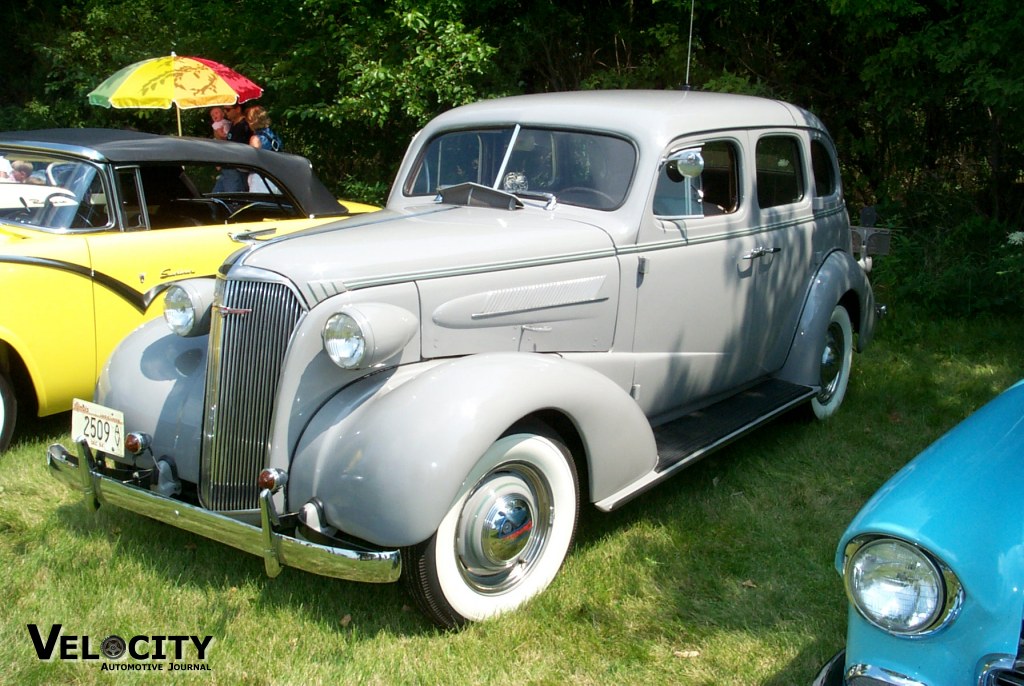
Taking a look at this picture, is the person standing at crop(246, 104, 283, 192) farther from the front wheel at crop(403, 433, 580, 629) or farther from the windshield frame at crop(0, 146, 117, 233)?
the front wheel at crop(403, 433, 580, 629)

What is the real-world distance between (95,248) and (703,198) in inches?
122

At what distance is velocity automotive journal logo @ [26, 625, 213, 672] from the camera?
3.00m

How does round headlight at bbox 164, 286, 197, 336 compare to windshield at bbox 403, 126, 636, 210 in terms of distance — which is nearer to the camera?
round headlight at bbox 164, 286, 197, 336

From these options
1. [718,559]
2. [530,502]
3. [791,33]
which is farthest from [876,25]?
[530,502]

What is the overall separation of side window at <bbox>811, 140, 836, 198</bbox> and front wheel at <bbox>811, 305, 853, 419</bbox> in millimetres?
685

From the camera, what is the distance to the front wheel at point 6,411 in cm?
451

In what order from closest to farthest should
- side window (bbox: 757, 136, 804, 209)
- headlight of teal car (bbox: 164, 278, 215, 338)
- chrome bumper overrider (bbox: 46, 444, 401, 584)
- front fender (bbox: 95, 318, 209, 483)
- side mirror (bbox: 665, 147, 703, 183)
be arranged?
chrome bumper overrider (bbox: 46, 444, 401, 584) < front fender (bbox: 95, 318, 209, 483) < headlight of teal car (bbox: 164, 278, 215, 338) < side mirror (bbox: 665, 147, 703, 183) < side window (bbox: 757, 136, 804, 209)

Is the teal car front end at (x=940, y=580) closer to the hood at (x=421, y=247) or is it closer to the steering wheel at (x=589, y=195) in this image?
the hood at (x=421, y=247)

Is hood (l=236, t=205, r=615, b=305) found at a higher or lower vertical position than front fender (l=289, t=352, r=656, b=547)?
higher

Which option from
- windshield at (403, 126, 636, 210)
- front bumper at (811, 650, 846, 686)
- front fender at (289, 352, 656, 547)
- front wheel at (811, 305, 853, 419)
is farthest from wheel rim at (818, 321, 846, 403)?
front bumper at (811, 650, 846, 686)

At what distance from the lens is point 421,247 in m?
3.45

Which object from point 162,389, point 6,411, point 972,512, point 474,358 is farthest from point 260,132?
point 972,512

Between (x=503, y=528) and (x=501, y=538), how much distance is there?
0.04 metres

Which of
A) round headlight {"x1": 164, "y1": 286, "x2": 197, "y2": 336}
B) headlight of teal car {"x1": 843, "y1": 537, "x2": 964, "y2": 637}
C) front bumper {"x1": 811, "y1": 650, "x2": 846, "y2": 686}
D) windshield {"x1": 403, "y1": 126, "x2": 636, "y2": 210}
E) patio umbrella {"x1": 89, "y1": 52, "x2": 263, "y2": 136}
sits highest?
patio umbrella {"x1": 89, "y1": 52, "x2": 263, "y2": 136}
